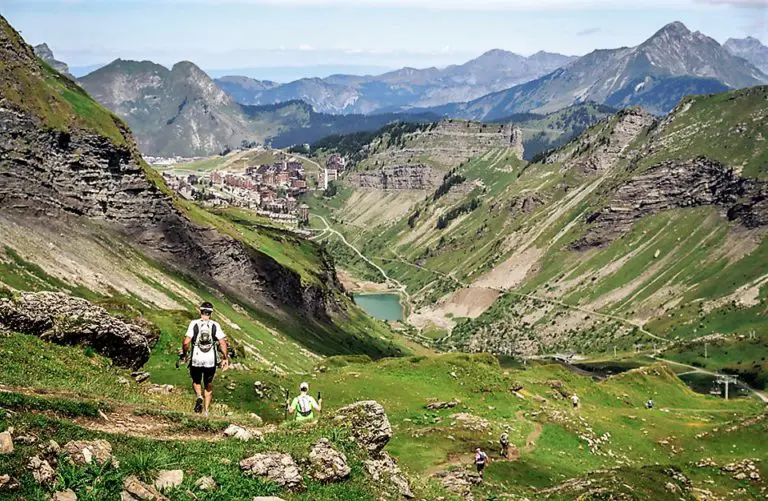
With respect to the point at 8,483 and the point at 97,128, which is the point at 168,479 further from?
the point at 97,128

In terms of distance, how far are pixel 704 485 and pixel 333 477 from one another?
118 ft

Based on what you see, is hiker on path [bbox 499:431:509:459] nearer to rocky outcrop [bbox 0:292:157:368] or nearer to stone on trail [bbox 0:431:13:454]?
rocky outcrop [bbox 0:292:157:368]

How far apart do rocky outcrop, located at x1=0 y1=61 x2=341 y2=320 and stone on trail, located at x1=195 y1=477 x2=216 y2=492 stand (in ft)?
312

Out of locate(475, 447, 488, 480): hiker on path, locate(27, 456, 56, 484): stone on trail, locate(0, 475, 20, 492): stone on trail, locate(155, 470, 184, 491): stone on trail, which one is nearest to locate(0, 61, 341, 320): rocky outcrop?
locate(475, 447, 488, 480): hiker on path

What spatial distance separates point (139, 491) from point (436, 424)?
35379 millimetres

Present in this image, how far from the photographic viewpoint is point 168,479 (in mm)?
19562

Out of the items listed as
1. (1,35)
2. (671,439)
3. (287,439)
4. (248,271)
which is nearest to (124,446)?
(287,439)

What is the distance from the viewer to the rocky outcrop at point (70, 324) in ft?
112

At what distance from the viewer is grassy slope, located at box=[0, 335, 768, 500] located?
818 inches

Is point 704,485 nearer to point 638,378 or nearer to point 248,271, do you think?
point 638,378

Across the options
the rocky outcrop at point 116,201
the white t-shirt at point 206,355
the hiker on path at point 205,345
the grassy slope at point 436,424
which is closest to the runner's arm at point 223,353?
the hiker on path at point 205,345

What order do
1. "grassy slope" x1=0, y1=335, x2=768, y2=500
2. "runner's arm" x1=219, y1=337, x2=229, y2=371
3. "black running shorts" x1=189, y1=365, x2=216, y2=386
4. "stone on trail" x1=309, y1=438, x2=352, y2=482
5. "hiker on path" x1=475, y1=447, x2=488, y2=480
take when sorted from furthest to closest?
"hiker on path" x1=475, y1=447, x2=488, y2=480
"black running shorts" x1=189, y1=365, x2=216, y2=386
"runner's arm" x1=219, y1=337, x2=229, y2=371
"stone on trail" x1=309, y1=438, x2=352, y2=482
"grassy slope" x1=0, y1=335, x2=768, y2=500

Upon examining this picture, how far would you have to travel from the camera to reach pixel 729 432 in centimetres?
5981

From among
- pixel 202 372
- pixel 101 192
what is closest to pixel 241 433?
pixel 202 372
